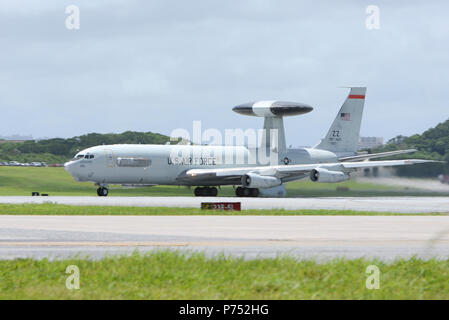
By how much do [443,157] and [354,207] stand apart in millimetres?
38622

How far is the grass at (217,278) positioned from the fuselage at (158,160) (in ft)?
146

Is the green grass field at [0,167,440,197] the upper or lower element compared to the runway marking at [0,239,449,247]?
upper

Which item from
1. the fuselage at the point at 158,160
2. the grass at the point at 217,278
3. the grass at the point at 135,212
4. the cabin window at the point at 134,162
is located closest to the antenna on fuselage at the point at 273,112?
the fuselage at the point at 158,160

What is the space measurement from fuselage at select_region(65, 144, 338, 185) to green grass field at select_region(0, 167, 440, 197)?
3204 millimetres

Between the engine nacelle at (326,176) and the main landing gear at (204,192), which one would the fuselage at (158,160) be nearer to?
the main landing gear at (204,192)

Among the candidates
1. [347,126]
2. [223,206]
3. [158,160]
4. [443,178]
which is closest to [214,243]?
[223,206]

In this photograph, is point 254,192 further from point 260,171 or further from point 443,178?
point 443,178

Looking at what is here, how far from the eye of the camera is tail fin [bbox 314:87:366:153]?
74.1 metres

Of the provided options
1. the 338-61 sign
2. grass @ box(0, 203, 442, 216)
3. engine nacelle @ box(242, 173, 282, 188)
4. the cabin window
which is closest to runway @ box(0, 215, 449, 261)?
grass @ box(0, 203, 442, 216)

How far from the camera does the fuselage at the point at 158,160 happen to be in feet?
203

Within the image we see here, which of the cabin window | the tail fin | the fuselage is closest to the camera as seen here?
the fuselage

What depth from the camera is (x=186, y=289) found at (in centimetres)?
1388

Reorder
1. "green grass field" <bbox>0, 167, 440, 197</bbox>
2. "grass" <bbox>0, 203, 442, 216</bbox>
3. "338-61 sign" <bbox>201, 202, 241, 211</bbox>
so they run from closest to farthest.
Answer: "grass" <bbox>0, 203, 442, 216</bbox>
"338-61 sign" <bbox>201, 202, 241, 211</bbox>
"green grass field" <bbox>0, 167, 440, 197</bbox>

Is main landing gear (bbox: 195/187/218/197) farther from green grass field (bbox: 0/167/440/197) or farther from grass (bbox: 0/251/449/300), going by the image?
grass (bbox: 0/251/449/300)
